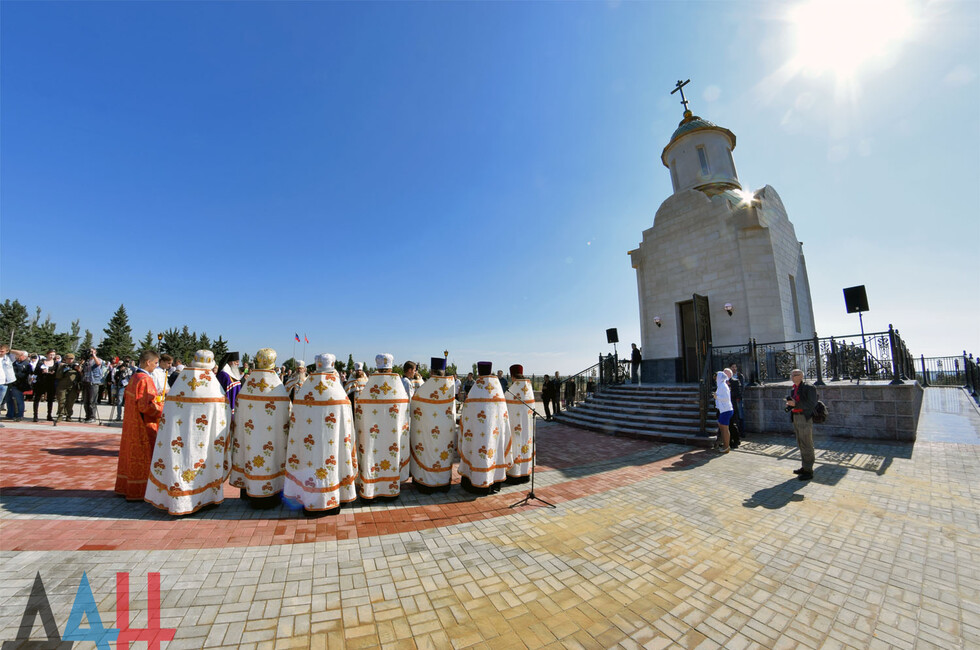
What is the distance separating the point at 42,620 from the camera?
2283 mm

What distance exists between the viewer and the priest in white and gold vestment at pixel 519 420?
5664 millimetres

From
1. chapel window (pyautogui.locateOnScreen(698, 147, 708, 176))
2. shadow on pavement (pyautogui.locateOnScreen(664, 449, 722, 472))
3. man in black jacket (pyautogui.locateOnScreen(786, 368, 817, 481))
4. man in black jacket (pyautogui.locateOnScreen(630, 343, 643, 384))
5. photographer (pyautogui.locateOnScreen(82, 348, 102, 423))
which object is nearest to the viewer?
man in black jacket (pyautogui.locateOnScreen(786, 368, 817, 481))

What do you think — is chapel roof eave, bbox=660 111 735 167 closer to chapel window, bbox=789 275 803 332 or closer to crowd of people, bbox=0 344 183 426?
chapel window, bbox=789 275 803 332

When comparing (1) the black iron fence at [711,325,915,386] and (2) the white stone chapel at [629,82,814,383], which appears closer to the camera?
(1) the black iron fence at [711,325,915,386]

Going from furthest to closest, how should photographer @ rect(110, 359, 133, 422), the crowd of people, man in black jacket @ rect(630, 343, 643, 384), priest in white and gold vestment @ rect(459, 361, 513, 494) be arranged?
man in black jacket @ rect(630, 343, 643, 384), photographer @ rect(110, 359, 133, 422), the crowd of people, priest in white and gold vestment @ rect(459, 361, 513, 494)

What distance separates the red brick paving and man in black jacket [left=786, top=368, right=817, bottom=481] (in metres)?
1.74

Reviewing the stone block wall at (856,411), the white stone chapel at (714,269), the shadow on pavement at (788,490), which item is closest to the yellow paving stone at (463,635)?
the shadow on pavement at (788,490)

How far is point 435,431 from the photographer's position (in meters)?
5.14

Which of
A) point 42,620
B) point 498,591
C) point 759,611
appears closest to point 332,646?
point 498,591

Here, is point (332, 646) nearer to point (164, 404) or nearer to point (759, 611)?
point (759, 611)

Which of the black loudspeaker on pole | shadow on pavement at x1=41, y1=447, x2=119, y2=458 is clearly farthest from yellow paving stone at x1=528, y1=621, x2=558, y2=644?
the black loudspeaker on pole

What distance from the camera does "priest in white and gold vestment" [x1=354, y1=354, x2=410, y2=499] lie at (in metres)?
4.71

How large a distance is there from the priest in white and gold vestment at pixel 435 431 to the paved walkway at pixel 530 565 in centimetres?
34

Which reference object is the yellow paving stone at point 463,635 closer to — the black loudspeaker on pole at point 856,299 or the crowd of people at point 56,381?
the crowd of people at point 56,381
